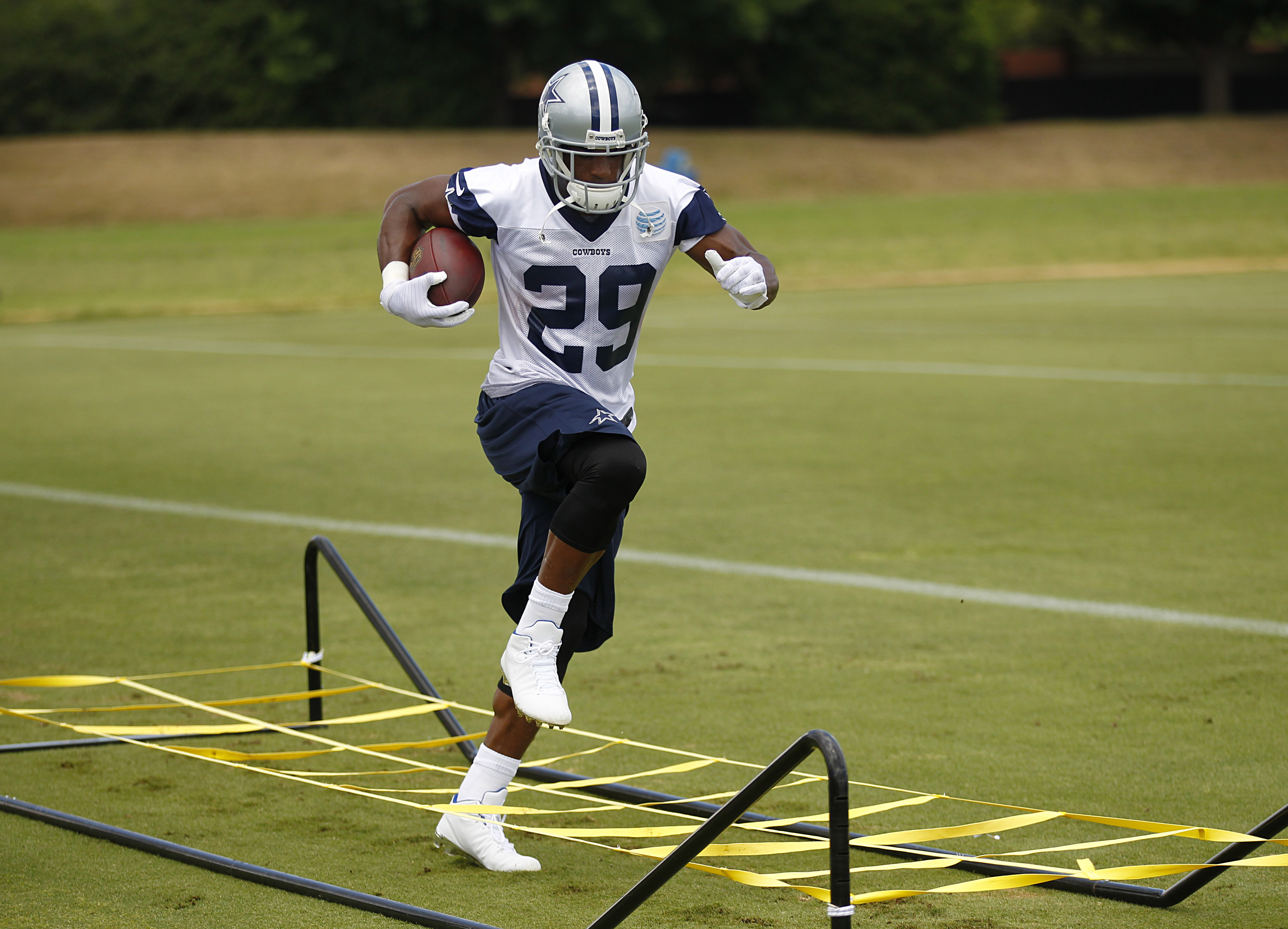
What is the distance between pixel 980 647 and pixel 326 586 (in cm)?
326

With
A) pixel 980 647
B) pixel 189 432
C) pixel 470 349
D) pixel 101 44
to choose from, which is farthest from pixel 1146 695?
pixel 101 44

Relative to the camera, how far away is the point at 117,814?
15.6 feet

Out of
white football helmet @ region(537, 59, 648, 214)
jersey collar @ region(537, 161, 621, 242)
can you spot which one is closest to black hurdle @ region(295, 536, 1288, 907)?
jersey collar @ region(537, 161, 621, 242)

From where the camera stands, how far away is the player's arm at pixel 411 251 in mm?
4250

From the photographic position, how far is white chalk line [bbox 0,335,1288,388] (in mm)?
15062

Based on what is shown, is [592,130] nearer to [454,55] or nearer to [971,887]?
[971,887]

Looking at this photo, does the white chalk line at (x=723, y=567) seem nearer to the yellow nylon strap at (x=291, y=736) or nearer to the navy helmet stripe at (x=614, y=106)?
the yellow nylon strap at (x=291, y=736)

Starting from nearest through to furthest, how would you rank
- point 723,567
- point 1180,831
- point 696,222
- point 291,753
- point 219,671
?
point 1180,831, point 696,222, point 291,753, point 219,671, point 723,567

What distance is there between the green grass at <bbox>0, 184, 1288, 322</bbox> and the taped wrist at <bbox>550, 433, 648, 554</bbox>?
2231cm

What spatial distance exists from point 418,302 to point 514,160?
4051cm

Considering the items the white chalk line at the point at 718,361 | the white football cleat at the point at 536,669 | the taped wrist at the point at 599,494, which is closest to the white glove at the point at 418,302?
the taped wrist at the point at 599,494

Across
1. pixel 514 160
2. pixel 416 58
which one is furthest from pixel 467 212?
pixel 416 58

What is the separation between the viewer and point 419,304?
4.24m

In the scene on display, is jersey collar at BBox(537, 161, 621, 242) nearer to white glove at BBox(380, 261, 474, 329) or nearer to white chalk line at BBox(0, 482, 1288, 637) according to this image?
white glove at BBox(380, 261, 474, 329)
